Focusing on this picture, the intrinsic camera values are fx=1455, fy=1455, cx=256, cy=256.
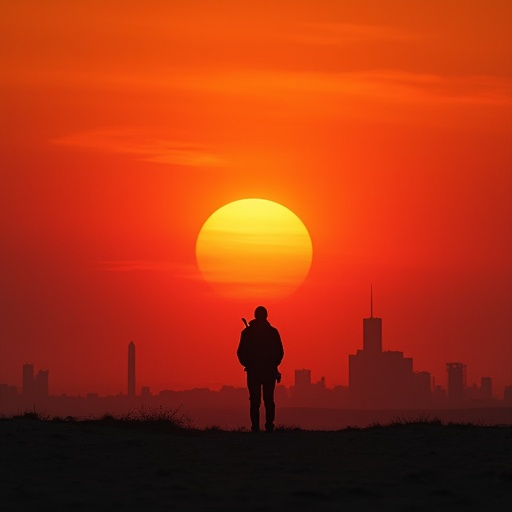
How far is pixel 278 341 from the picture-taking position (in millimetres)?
26438

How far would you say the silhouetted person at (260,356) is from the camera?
2628 cm

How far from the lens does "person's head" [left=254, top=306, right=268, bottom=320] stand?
86.1ft

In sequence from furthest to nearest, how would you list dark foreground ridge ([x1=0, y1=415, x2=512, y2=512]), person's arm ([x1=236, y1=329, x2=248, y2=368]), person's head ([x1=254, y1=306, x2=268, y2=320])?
person's arm ([x1=236, y1=329, x2=248, y2=368]), person's head ([x1=254, y1=306, x2=268, y2=320]), dark foreground ridge ([x1=0, y1=415, x2=512, y2=512])

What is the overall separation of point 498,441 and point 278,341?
5868mm

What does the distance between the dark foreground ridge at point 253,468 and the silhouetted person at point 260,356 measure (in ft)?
4.96

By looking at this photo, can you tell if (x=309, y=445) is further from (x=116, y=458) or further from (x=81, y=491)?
(x=81, y=491)

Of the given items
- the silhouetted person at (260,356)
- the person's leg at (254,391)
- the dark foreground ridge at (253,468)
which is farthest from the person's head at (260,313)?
the dark foreground ridge at (253,468)

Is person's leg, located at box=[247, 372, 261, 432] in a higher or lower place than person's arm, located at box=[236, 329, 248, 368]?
lower

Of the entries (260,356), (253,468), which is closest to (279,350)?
(260,356)

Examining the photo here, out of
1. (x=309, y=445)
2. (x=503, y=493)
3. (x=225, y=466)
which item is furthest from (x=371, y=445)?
(x=503, y=493)

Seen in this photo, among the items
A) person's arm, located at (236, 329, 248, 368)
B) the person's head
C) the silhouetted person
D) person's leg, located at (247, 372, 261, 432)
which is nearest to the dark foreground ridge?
person's leg, located at (247, 372, 261, 432)

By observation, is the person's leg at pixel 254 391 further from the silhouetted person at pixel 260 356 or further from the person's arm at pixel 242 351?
the person's arm at pixel 242 351

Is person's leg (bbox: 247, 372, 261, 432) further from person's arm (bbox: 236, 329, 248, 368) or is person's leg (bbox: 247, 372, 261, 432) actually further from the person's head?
the person's head

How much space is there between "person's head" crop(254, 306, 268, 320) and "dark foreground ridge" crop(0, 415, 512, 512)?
2394 millimetres
